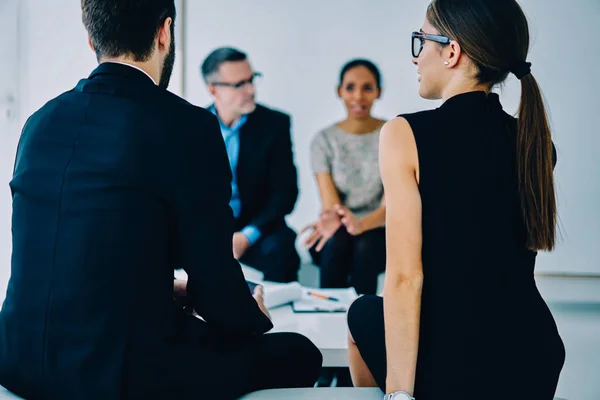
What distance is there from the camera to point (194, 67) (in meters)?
4.01

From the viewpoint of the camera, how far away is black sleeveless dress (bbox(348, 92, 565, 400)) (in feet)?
3.89

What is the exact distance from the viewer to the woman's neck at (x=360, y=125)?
11.8 ft

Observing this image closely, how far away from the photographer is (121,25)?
48.3 inches

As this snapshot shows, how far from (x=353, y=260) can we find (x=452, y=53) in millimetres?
2189

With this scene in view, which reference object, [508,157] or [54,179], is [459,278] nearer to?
[508,157]

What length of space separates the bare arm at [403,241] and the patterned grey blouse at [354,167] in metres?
2.33

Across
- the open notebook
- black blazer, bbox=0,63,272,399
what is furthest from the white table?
black blazer, bbox=0,63,272,399

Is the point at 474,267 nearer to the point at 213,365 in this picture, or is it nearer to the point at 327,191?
the point at 213,365

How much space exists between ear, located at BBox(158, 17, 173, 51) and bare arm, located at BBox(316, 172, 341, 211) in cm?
225

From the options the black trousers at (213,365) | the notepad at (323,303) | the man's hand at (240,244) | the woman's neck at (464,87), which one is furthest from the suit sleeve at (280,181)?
the woman's neck at (464,87)

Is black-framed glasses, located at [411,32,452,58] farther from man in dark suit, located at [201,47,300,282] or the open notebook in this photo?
man in dark suit, located at [201,47,300,282]

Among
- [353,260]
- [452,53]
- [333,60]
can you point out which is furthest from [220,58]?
[452,53]

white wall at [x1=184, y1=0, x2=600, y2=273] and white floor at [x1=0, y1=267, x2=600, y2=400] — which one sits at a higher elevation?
white wall at [x1=184, y1=0, x2=600, y2=273]

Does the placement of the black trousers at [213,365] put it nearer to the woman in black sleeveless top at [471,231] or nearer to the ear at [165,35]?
the woman in black sleeveless top at [471,231]
